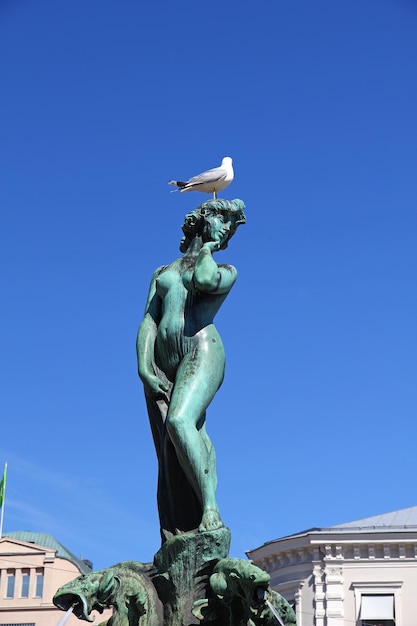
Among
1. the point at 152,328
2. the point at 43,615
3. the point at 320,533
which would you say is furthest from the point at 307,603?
the point at 152,328

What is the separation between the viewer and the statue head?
1039 cm

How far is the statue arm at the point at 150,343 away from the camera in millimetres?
9766

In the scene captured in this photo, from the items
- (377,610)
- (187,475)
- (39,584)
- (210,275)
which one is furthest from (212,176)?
(39,584)

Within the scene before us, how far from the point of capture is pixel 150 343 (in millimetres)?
10008

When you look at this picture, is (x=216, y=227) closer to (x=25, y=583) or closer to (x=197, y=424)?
(x=197, y=424)

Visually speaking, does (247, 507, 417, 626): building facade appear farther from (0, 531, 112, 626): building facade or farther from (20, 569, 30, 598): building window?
(20, 569, 30, 598): building window

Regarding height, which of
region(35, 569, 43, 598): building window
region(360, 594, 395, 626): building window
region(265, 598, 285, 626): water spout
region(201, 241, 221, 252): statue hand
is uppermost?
region(35, 569, 43, 598): building window

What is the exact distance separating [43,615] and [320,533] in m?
22.4

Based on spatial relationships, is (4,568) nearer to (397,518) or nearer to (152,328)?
(397,518)

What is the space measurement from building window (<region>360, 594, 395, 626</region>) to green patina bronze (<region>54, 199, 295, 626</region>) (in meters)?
39.5

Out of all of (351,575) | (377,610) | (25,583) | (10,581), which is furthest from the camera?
(10,581)

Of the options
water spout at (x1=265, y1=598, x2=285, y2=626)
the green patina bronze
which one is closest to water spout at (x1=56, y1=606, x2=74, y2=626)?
the green patina bronze

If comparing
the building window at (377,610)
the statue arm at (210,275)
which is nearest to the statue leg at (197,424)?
the statue arm at (210,275)

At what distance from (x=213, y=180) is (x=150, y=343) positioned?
2.13 meters
